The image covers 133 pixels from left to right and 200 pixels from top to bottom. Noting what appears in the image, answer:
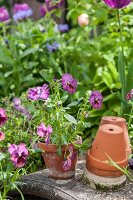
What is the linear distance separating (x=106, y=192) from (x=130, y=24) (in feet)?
5.90

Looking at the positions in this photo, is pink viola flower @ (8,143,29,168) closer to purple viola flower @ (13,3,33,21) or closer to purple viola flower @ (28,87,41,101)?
purple viola flower @ (28,87,41,101)

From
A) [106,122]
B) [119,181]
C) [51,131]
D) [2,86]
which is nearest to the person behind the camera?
[51,131]

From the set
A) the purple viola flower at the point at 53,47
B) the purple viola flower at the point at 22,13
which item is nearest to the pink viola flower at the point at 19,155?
the purple viola flower at the point at 53,47

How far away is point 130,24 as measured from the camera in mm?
3160

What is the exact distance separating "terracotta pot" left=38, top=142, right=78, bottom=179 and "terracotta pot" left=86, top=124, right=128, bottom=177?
0.10 m

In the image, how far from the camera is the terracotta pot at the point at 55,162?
167cm

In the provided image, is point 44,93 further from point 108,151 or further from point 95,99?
point 108,151

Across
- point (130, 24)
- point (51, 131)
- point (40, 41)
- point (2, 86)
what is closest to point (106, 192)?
point (51, 131)

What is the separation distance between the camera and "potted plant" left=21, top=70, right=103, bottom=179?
1.64 m

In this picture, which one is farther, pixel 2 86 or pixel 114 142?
pixel 2 86

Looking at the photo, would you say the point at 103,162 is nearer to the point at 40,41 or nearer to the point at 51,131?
the point at 51,131

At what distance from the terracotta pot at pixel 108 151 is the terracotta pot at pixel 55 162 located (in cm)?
10

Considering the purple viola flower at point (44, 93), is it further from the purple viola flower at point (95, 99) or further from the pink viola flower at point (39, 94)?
the purple viola flower at point (95, 99)

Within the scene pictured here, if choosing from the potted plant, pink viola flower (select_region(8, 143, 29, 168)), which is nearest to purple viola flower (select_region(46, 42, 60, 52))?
the potted plant
